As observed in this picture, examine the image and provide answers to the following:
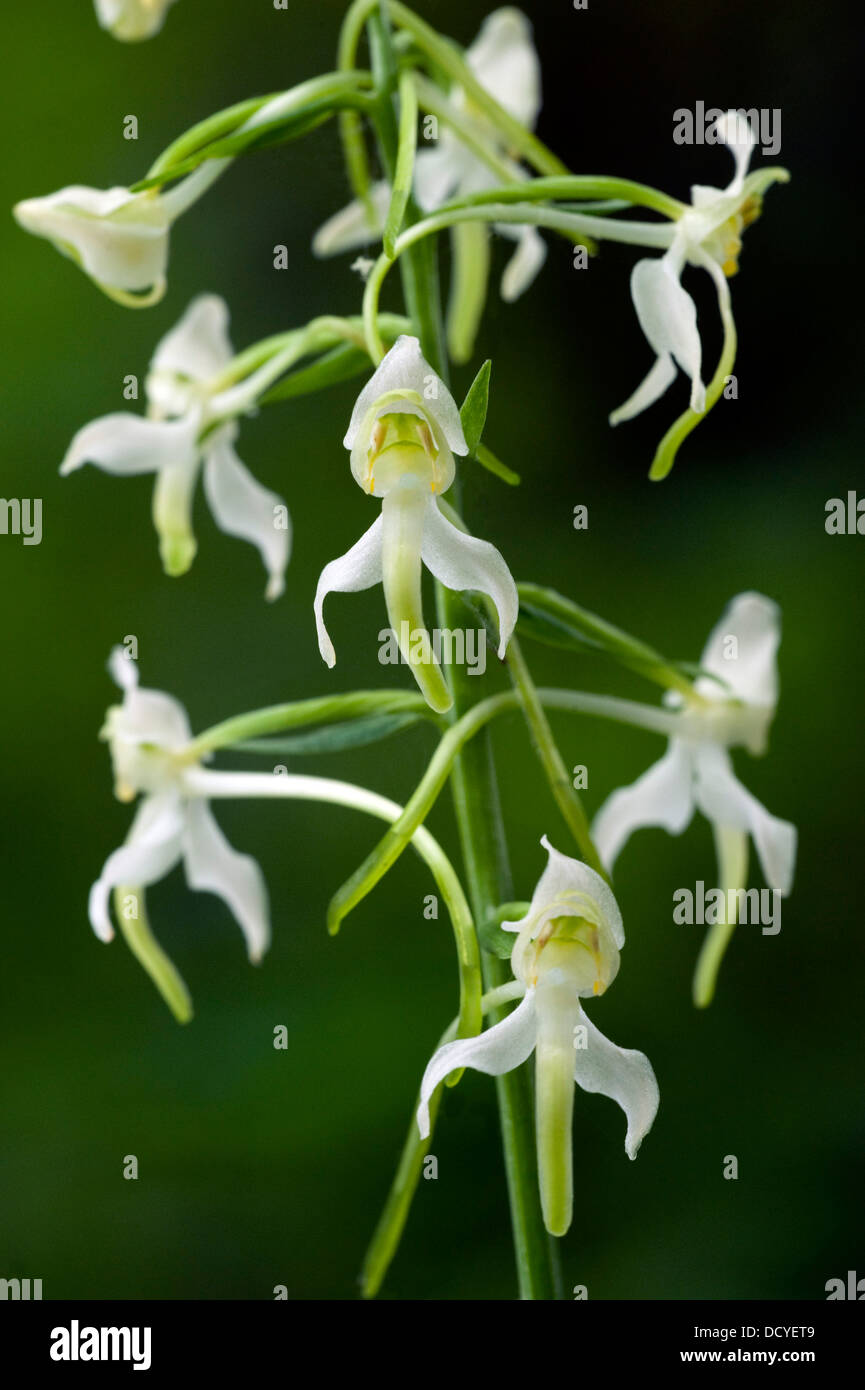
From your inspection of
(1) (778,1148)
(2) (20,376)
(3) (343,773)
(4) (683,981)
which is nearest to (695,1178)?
(1) (778,1148)

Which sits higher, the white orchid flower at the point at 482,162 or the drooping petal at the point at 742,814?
the white orchid flower at the point at 482,162

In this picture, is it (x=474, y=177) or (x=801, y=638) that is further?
(x=801, y=638)

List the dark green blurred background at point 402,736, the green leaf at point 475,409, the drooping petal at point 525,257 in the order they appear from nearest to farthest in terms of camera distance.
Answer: the green leaf at point 475,409 < the drooping petal at point 525,257 < the dark green blurred background at point 402,736

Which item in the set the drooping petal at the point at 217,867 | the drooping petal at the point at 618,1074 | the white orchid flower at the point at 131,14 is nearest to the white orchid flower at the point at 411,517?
the drooping petal at the point at 618,1074

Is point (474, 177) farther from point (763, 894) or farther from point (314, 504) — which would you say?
point (763, 894)

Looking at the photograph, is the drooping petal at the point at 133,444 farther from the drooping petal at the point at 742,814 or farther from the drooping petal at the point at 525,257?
the drooping petal at the point at 742,814

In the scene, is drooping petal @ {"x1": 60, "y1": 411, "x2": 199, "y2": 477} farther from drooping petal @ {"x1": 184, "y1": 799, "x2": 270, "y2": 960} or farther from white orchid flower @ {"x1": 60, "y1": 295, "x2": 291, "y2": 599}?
drooping petal @ {"x1": 184, "y1": 799, "x2": 270, "y2": 960}
